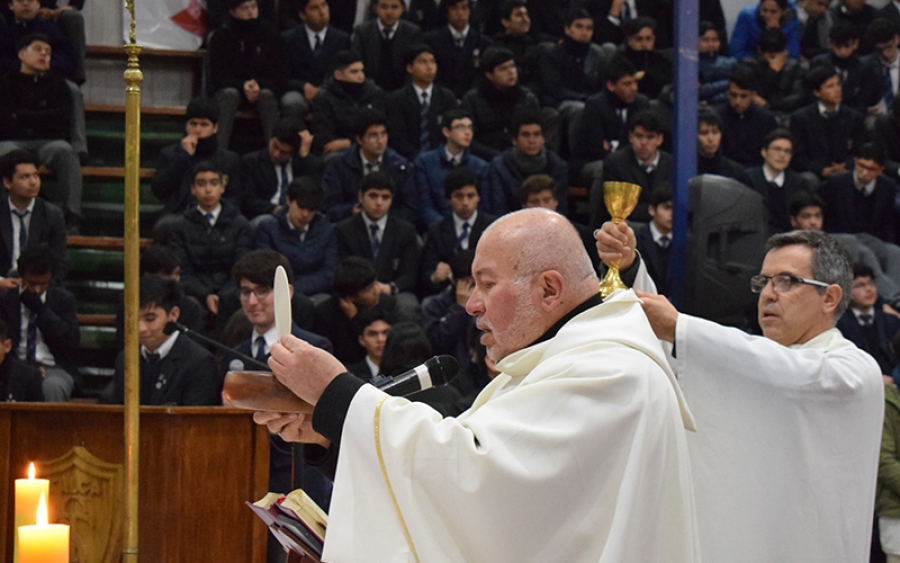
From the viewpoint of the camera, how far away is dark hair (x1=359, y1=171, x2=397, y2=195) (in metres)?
7.71

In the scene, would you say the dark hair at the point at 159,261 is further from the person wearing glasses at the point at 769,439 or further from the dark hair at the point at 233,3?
the person wearing glasses at the point at 769,439

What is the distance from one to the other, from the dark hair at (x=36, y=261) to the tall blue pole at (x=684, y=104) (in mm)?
3584

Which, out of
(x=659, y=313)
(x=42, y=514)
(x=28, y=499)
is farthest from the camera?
(x=659, y=313)

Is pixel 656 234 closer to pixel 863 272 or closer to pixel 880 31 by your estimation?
pixel 863 272

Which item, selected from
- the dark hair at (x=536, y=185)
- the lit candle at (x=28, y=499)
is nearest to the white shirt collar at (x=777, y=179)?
the dark hair at (x=536, y=185)

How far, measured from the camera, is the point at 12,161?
748cm

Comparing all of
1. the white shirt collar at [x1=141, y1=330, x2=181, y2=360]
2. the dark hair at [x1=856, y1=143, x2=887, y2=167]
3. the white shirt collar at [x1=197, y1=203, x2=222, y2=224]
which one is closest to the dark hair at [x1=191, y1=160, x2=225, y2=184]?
the white shirt collar at [x1=197, y1=203, x2=222, y2=224]

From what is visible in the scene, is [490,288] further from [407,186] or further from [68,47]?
[68,47]

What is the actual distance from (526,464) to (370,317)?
4.04m

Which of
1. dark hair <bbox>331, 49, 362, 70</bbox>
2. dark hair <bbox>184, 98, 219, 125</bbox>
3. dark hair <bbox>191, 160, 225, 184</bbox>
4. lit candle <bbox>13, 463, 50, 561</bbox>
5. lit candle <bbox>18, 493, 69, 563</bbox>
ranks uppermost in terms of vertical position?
dark hair <bbox>331, 49, 362, 70</bbox>

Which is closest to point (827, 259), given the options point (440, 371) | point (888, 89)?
point (440, 371)

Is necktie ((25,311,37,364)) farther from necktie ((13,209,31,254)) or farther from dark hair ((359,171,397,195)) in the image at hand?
dark hair ((359,171,397,195))

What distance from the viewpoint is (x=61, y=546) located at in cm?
201

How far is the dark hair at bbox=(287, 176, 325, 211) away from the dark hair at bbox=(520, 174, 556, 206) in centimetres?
136
